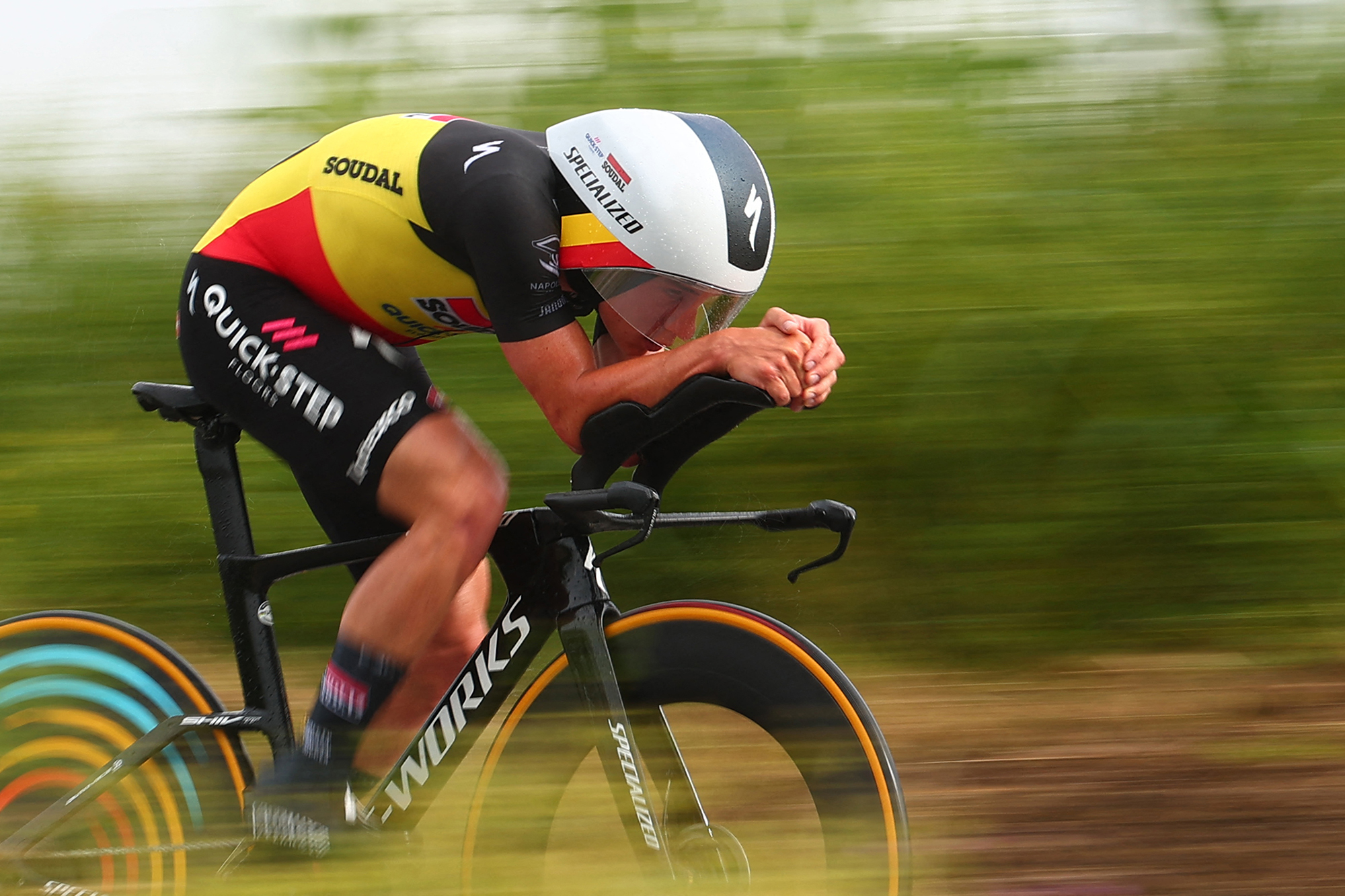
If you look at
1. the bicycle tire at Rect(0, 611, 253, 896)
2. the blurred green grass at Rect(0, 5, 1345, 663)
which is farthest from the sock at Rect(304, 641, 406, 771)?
the blurred green grass at Rect(0, 5, 1345, 663)

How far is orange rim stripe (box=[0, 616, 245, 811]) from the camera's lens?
216 centimetres

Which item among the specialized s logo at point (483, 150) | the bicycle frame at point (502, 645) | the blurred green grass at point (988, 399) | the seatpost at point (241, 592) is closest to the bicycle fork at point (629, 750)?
the bicycle frame at point (502, 645)

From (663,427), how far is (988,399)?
169 cm

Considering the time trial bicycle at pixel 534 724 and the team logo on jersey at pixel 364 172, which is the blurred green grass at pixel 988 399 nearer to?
the time trial bicycle at pixel 534 724

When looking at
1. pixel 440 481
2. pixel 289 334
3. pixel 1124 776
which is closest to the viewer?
pixel 440 481

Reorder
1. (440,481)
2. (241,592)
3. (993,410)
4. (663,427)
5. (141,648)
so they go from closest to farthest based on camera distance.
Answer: (663,427) → (440,481) → (241,592) → (141,648) → (993,410)

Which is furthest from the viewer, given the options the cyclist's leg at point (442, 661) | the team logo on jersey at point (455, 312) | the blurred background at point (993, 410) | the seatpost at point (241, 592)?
the blurred background at point (993, 410)

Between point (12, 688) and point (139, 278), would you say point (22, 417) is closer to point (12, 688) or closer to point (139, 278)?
point (139, 278)

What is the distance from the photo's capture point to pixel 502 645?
2.01m

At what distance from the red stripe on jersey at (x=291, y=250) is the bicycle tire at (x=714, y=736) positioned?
70 centimetres

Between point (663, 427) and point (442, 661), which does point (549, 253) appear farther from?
point (442, 661)

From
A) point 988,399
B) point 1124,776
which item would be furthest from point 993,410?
point 1124,776

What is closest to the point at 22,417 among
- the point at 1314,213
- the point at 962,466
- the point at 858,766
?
the point at 962,466

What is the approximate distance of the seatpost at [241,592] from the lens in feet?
6.98
